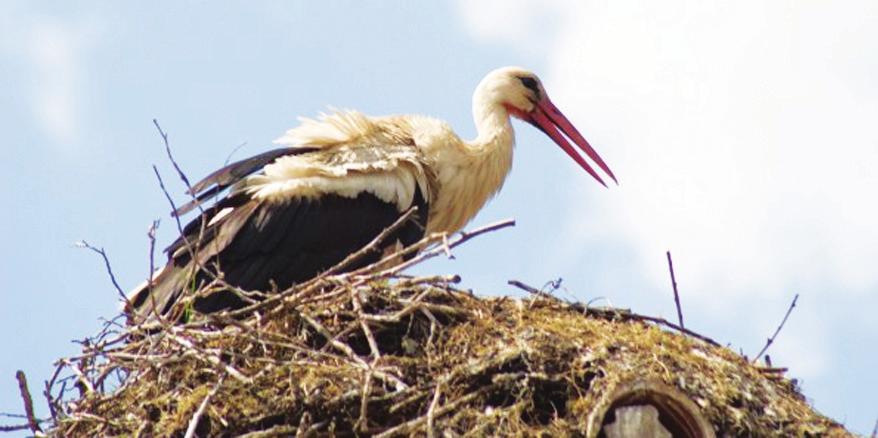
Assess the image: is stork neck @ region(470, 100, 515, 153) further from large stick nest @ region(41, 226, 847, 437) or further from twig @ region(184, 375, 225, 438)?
twig @ region(184, 375, 225, 438)

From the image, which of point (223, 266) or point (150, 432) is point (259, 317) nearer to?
A: point (150, 432)

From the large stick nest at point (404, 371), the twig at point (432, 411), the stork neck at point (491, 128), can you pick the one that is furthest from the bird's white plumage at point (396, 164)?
the twig at point (432, 411)

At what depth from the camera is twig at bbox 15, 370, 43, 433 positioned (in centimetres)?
571

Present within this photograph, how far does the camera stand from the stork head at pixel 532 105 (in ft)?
27.3

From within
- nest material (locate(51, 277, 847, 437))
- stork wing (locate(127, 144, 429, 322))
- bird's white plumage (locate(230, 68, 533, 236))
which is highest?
bird's white plumage (locate(230, 68, 533, 236))

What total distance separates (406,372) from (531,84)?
9.84ft

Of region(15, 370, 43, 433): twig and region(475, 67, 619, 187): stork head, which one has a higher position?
region(475, 67, 619, 187): stork head

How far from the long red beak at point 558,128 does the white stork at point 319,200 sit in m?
0.67

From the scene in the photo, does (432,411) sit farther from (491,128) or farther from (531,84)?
(531,84)

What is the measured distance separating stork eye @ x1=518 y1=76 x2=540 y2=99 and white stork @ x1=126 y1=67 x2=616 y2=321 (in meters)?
0.66

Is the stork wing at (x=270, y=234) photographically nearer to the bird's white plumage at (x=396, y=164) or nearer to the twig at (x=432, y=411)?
the bird's white plumage at (x=396, y=164)

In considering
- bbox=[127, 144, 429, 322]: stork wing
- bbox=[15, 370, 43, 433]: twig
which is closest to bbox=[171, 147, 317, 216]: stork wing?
bbox=[127, 144, 429, 322]: stork wing

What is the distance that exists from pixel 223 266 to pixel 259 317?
3.32 ft

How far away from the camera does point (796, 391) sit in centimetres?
614
